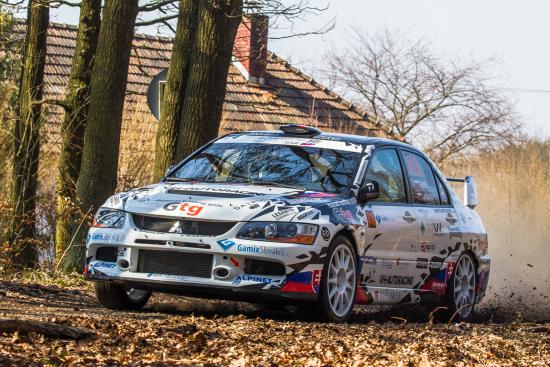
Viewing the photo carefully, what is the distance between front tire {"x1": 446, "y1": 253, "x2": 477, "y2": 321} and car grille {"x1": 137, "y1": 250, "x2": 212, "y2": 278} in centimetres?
332

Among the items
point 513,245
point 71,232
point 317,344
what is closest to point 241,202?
point 317,344

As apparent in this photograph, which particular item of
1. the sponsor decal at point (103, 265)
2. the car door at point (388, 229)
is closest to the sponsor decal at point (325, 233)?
the car door at point (388, 229)

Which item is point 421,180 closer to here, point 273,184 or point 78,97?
point 273,184

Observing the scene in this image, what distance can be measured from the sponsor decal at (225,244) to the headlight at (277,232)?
0.27ft

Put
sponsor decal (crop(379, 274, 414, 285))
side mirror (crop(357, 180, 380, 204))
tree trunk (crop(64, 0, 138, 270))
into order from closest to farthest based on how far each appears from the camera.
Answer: side mirror (crop(357, 180, 380, 204))
sponsor decal (crop(379, 274, 414, 285))
tree trunk (crop(64, 0, 138, 270))

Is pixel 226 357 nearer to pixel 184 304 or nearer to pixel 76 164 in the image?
pixel 184 304

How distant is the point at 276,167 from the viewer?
38.9ft

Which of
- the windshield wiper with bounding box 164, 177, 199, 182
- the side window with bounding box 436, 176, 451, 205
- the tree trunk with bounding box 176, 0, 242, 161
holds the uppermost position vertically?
the tree trunk with bounding box 176, 0, 242, 161

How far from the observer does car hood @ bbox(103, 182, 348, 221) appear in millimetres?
10652

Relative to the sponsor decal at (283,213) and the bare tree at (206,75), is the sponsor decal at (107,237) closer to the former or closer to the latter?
the sponsor decal at (283,213)

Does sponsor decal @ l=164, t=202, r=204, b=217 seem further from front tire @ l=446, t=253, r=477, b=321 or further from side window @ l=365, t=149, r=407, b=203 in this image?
front tire @ l=446, t=253, r=477, b=321

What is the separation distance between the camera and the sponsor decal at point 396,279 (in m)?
12.0

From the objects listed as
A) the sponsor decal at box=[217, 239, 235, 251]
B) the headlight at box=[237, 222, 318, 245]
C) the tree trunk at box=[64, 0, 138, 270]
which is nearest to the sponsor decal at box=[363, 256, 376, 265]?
the headlight at box=[237, 222, 318, 245]

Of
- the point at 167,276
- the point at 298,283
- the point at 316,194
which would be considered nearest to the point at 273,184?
the point at 316,194
